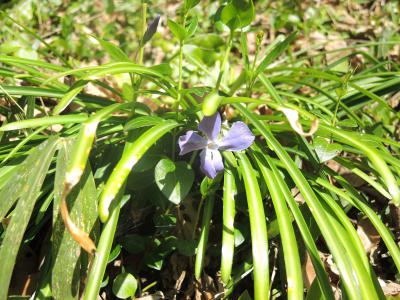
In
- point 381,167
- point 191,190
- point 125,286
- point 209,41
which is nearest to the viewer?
point 381,167

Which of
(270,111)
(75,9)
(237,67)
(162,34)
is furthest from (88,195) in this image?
(75,9)

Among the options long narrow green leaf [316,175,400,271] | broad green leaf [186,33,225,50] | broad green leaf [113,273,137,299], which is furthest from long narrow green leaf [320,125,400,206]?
broad green leaf [186,33,225,50]

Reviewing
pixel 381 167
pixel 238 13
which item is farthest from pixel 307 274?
pixel 238 13

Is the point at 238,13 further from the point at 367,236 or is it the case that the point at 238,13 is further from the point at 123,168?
the point at 367,236

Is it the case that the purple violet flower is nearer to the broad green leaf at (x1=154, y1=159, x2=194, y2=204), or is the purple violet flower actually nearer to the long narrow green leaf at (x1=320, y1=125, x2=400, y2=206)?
the broad green leaf at (x1=154, y1=159, x2=194, y2=204)

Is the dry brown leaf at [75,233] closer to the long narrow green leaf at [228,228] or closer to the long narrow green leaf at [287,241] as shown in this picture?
the long narrow green leaf at [228,228]

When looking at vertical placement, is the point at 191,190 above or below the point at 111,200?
below
